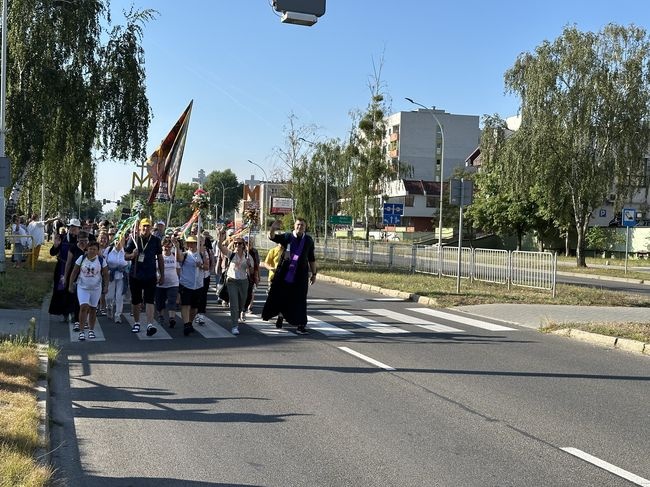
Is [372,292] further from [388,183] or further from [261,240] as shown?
[261,240]

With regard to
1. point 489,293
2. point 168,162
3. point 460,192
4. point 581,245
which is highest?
point 168,162

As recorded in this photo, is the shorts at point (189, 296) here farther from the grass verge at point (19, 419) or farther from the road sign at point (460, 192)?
the road sign at point (460, 192)

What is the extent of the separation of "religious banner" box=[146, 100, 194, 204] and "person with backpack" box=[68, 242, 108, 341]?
390 cm

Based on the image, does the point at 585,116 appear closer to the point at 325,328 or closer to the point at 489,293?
the point at 489,293

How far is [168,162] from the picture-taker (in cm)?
1492

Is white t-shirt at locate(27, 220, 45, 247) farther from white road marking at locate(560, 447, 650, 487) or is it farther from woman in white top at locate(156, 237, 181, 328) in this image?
white road marking at locate(560, 447, 650, 487)

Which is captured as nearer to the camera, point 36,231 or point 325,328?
point 325,328

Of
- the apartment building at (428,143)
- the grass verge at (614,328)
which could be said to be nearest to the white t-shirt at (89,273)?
the grass verge at (614,328)

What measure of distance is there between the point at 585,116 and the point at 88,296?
32058mm

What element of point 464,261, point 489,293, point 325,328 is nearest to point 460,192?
point 489,293

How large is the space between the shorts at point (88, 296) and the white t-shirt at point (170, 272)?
4.82ft

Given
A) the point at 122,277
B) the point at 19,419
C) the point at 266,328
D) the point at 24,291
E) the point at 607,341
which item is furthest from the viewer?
the point at 24,291

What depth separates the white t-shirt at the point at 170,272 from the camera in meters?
11.9

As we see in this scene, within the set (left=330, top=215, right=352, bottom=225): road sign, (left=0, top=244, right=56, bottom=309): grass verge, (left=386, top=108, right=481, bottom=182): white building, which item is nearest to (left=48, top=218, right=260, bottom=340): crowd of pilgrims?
(left=0, top=244, right=56, bottom=309): grass verge
